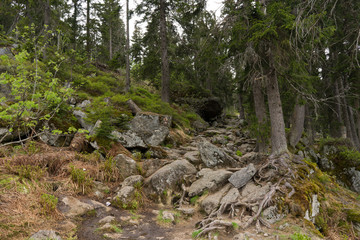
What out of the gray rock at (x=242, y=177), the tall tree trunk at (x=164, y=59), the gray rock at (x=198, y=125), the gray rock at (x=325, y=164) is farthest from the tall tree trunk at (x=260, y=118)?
the tall tree trunk at (x=164, y=59)

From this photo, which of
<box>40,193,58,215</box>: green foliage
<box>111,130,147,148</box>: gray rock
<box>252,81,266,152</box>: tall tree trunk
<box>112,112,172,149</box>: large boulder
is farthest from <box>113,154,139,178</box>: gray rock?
<box>252,81,266,152</box>: tall tree trunk

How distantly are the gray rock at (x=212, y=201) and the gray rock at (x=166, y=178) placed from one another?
4.25ft

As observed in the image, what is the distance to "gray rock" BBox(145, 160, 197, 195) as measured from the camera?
6.46 m

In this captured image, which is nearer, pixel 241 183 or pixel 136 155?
pixel 241 183

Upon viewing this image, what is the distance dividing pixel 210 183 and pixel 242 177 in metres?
1.03

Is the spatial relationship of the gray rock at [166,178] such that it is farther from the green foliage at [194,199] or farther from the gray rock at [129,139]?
the gray rock at [129,139]

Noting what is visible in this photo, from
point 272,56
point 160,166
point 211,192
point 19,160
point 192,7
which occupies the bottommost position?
point 211,192

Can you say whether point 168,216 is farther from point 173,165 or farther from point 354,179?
point 354,179

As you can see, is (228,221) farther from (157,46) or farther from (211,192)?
(157,46)

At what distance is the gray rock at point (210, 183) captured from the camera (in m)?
6.29

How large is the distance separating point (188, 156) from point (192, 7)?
8.58m

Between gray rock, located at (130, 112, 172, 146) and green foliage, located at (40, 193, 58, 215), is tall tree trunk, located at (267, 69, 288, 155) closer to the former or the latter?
gray rock, located at (130, 112, 172, 146)

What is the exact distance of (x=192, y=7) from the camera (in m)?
11.4

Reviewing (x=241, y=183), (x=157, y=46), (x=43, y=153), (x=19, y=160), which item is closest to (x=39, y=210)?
(x=19, y=160)
